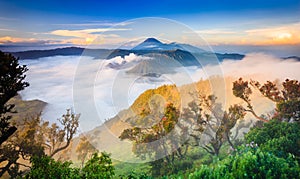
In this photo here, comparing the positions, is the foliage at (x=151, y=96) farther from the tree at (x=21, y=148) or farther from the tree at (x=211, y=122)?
the tree at (x=21, y=148)

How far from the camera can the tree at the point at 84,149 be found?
596 centimetres

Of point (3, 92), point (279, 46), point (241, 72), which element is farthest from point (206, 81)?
point (3, 92)

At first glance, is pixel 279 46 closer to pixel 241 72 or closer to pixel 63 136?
pixel 241 72

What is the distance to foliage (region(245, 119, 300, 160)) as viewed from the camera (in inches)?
234

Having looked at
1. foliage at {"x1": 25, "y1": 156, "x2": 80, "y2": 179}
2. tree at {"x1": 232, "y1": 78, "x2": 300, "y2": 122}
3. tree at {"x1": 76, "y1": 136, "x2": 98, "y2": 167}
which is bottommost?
tree at {"x1": 76, "y1": 136, "x2": 98, "y2": 167}

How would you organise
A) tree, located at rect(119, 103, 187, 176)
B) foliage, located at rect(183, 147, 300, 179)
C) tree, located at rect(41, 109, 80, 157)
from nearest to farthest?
foliage, located at rect(183, 147, 300, 179), tree, located at rect(41, 109, 80, 157), tree, located at rect(119, 103, 187, 176)

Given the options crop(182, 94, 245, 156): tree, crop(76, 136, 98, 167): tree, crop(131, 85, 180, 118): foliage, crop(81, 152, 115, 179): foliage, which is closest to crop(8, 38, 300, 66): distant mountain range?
crop(131, 85, 180, 118): foliage

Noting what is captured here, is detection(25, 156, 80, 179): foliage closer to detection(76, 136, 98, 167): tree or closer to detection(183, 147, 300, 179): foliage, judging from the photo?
detection(76, 136, 98, 167): tree

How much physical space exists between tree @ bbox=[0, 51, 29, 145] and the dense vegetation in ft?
0.05

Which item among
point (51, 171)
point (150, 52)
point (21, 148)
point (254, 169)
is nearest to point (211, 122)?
point (254, 169)

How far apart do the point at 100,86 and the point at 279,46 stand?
4111mm

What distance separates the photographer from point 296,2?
6.72m

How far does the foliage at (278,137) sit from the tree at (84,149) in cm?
318

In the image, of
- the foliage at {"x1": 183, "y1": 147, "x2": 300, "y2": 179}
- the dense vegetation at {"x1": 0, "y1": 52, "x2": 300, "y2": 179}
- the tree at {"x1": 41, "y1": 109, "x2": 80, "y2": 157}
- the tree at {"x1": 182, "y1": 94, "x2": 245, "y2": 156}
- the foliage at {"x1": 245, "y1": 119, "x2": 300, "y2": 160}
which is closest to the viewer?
the foliage at {"x1": 183, "y1": 147, "x2": 300, "y2": 179}
